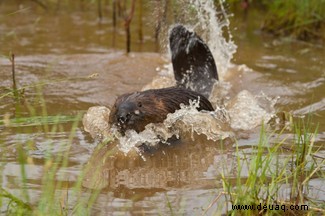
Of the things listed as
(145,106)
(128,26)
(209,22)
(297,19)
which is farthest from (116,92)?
(297,19)

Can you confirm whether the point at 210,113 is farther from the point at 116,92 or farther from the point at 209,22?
the point at 209,22

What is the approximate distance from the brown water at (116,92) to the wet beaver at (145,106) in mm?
201

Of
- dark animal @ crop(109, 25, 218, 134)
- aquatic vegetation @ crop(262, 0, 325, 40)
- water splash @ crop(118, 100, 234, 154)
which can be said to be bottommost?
water splash @ crop(118, 100, 234, 154)

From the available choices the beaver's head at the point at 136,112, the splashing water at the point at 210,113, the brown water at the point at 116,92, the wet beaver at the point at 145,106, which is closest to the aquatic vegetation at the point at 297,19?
the brown water at the point at 116,92

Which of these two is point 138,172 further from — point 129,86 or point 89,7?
point 89,7

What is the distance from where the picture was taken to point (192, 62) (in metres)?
5.26

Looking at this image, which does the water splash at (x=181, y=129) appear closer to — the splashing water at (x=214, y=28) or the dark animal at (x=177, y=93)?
the dark animal at (x=177, y=93)

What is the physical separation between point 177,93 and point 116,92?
49.3 inches

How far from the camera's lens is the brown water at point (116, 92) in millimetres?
3395

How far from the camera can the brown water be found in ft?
11.1

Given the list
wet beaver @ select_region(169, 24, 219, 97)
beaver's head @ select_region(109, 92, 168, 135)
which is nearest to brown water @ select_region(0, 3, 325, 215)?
beaver's head @ select_region(109, 92, 168, 135)

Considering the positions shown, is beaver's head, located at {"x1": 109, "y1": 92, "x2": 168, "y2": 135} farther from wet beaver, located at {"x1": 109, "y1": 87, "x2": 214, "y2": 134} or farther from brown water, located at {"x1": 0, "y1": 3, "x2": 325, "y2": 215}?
brown water, located at {"x1": 0, "y1": 3, "x2": 325, "y2": 215}

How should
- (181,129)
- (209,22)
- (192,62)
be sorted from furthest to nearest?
(209,22), (192,62), (181,129)

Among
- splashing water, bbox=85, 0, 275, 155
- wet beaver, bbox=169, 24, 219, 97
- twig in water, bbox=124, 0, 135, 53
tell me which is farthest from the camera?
twig in water, bbox=124, 0, 135, 53
